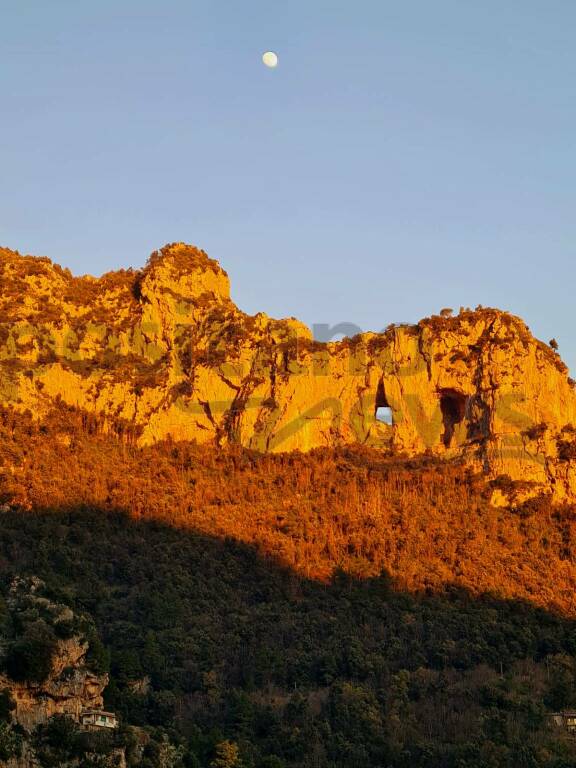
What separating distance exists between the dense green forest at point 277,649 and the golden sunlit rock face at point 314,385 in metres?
3.53

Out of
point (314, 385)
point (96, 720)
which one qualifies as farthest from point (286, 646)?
point (314, 385)

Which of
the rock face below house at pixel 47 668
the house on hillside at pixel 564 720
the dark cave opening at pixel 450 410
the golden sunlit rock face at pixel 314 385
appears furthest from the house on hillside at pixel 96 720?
the dark cave opening at pixel 450 410

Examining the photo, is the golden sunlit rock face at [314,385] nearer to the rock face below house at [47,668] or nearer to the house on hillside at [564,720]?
the house on hillside at [564,720]

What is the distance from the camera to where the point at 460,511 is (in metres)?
71.0

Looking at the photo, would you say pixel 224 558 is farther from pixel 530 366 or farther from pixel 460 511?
pixel 530 366

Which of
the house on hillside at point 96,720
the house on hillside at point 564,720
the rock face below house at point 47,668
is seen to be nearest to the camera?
the rock face below house at point 47,668

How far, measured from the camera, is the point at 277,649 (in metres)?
60.8

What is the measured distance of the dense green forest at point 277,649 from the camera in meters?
53.7

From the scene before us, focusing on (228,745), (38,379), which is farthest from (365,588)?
(38,379)

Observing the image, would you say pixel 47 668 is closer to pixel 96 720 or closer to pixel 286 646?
pixel 96 720

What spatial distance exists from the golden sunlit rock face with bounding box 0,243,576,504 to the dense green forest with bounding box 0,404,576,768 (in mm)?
3527

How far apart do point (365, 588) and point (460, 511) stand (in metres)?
7.30

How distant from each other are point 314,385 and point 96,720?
29939 mm

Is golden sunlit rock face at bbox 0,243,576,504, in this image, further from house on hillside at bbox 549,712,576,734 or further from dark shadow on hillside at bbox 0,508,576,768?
house on hillside at bbox 549,712,576,734
